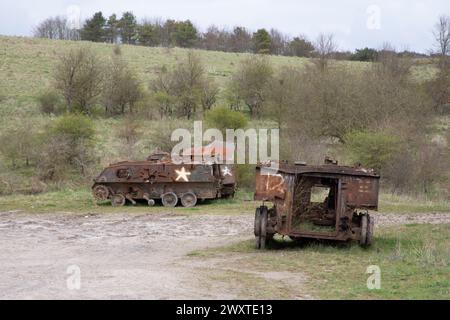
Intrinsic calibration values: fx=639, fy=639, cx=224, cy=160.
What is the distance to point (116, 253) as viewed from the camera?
494 inches

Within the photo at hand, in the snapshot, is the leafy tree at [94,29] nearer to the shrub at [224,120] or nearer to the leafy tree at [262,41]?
the leafy tree at [262,41]

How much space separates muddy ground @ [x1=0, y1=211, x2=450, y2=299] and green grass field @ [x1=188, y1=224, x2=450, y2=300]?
0.95 ft

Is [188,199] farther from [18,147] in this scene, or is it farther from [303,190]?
[18,147]

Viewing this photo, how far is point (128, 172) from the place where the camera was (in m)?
21.2

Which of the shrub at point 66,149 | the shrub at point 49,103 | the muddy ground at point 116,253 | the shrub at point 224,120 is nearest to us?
the muddy ground at point 116,253

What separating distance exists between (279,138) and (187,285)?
19846 millimetres

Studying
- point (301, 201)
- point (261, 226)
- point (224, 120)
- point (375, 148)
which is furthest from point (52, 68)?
point (261, 226)

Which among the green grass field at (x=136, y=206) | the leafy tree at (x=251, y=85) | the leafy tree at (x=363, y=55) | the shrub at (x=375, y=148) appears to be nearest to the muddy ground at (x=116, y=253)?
the green grass field at (x=136, y=206)

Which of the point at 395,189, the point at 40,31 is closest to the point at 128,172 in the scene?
the point at 395,189

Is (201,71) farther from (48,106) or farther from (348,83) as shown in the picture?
(348,83)

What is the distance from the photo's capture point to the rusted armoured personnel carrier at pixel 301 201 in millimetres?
12492

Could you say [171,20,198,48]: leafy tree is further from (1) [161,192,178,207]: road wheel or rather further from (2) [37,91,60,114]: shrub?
(1) [161,192,178,207]: road wheel

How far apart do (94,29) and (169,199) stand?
64.4 metres

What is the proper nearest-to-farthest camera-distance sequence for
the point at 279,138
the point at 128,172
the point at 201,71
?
1. the point at 128,172
2. the point at 279,138
3. the point at 201,71
